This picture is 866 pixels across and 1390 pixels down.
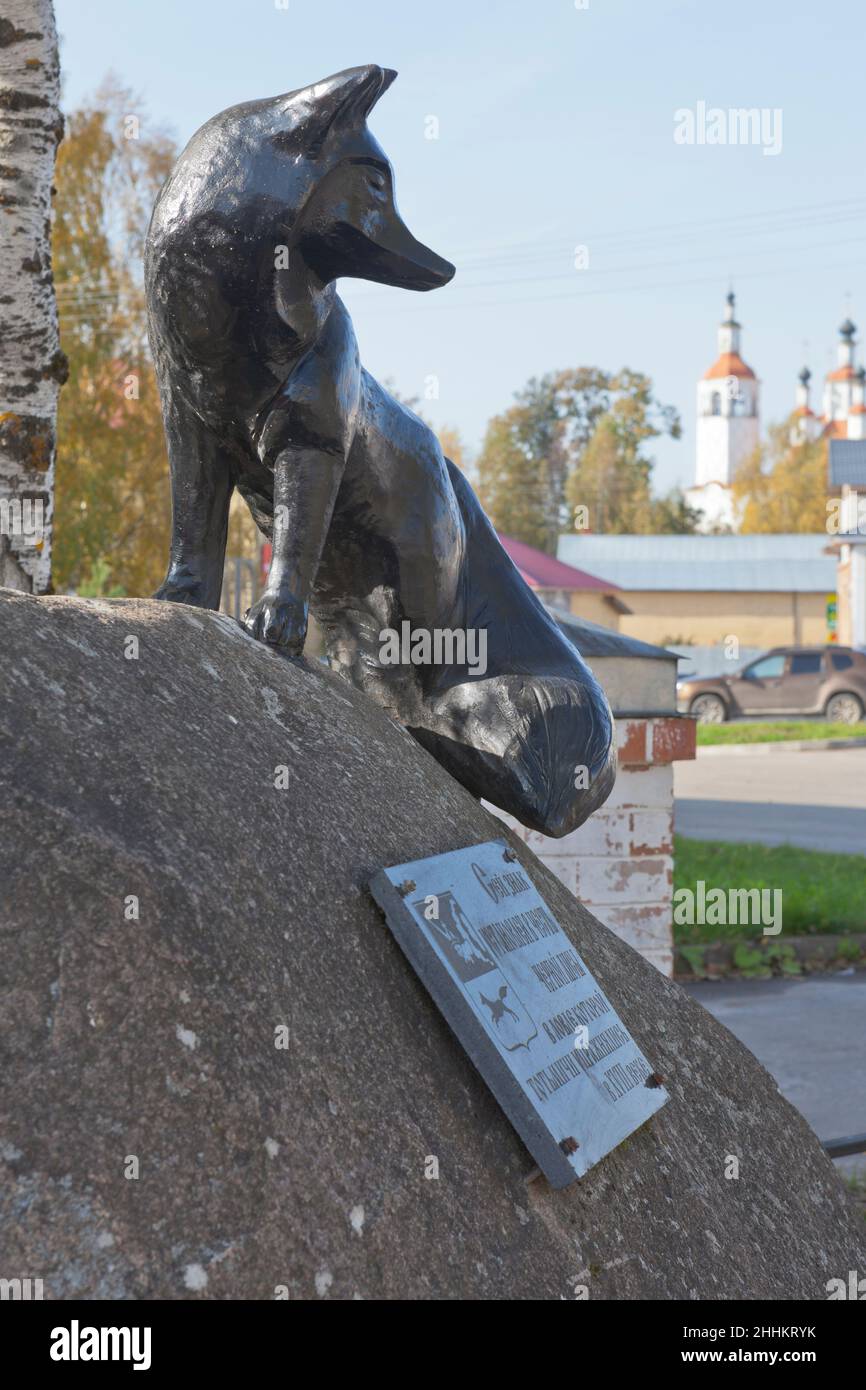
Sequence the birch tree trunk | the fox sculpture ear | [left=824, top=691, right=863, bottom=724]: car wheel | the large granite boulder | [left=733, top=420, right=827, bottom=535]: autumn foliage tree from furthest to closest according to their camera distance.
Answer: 1. [left=733, top=420, right=827, bottom=535]: autumn foliage tree
2. [left=824, top=691, right=863, bottom=724]: car wheel
3. the birch tree trunk
4. the fox sculpture ear
5. the large granite boulder

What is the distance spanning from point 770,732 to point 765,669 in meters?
4.67

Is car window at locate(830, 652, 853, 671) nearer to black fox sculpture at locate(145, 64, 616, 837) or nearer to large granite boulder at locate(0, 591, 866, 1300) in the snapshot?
black fox sculpture at locate(145, 64, 616, 837)

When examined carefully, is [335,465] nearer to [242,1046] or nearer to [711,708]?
[242,1046]

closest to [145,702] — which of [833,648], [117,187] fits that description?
[117,187]

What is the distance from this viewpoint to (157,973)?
1.66m

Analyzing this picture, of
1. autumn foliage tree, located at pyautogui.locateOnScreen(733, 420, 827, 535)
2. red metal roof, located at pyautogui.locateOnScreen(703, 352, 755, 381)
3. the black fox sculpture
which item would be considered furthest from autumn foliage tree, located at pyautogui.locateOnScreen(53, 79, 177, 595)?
red metal roof, located at pyautogui.locateOnScreen(703, 352, 755, 381)

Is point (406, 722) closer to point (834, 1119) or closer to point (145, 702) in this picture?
point (145, 702)

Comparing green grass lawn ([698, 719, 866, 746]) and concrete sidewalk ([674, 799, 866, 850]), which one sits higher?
green grass lawn ([698, 719, 866, 746])

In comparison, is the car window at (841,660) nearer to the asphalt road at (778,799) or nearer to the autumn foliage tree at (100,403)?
the asphalt road at (778,799)

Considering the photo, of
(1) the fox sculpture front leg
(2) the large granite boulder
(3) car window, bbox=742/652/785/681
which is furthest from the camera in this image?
(3) car window, bbox=742/652/785/681

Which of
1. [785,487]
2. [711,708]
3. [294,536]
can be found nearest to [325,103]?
[294,536]

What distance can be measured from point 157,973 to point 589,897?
11.1ft

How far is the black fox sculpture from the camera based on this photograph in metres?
2.22

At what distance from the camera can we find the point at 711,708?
23.7 metres
